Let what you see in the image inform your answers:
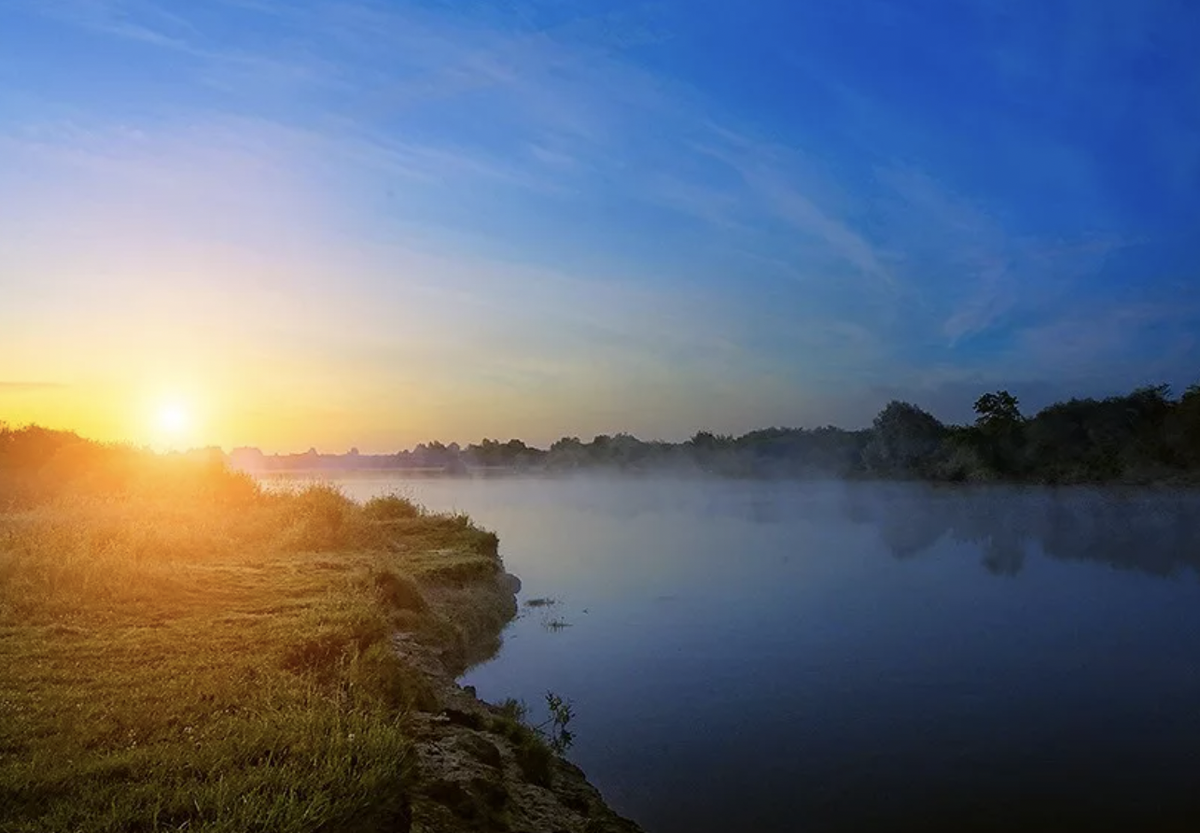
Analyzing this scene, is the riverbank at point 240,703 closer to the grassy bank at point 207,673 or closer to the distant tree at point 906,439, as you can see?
the grassy bank at point 207,673

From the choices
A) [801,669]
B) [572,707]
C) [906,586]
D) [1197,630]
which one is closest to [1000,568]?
[906,586]

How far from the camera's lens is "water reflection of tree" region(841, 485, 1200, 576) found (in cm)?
4228

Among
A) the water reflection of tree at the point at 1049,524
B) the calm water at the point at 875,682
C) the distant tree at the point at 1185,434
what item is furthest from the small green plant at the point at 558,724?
the distant tree at the point at 1185,434

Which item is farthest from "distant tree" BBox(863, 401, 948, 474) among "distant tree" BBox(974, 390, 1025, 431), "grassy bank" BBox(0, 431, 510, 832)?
"grassy bank" BBox(0, 431, 510, 832)

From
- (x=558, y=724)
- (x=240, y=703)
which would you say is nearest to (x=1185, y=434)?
(x=558, y=724)

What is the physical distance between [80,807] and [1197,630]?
28044mm

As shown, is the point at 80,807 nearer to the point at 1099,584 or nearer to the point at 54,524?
the point at 54,524

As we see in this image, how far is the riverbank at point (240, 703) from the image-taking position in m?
7.54

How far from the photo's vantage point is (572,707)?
17641mm

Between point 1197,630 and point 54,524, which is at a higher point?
point 54,524

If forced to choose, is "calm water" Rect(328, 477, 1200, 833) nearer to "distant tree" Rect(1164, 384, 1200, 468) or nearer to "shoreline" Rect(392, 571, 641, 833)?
"shoreline" Rect(392, 571, 641, 833)

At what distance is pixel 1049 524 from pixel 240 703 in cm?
6335

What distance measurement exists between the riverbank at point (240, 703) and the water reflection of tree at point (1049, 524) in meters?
30.7

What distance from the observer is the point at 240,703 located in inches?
397
